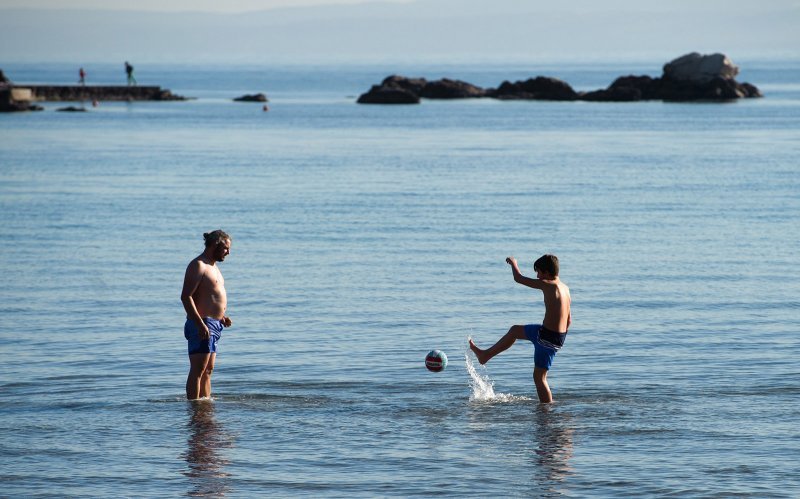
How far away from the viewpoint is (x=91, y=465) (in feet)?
37.3

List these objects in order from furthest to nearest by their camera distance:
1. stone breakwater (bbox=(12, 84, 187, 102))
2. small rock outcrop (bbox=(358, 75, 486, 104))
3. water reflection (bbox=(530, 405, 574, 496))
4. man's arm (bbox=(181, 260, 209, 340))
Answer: small rock outcrop (bbox=(358, 75, 486, 104)) < stone breakwater (bbox=(12, 84, 187, 102)) < man's arm (bbox=(181, 260, 209, 340)) < water reflection (bbox=(530, 405, 574, 496))

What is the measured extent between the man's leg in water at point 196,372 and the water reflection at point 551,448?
3.47 metres

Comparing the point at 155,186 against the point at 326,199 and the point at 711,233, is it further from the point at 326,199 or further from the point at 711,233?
the point at 711,233

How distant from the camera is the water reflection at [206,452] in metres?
10.7

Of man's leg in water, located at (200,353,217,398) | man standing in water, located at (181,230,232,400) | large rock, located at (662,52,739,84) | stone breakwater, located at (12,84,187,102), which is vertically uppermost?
large rock, located at (662,52,739,84)

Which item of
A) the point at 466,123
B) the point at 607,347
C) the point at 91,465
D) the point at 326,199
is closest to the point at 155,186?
the point at 326,199

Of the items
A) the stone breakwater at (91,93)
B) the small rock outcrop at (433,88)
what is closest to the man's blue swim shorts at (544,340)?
the stone breakwater at (91,93)

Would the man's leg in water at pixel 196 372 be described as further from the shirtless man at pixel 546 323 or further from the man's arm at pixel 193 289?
the shirtless man at pixel 546 323

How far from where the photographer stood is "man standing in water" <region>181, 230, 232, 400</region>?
12570mm

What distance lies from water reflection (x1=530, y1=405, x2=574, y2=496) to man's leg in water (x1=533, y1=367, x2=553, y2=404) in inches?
3.7

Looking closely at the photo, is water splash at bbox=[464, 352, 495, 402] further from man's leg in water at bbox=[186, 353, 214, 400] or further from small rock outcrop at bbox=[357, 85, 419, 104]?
small rock outcrop at bbox=[357, 85, 419, 104]

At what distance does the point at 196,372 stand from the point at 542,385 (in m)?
3.65

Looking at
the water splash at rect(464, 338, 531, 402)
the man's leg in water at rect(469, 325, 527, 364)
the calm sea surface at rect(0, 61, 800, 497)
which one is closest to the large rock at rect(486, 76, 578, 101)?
the calm sea surface at rect(0, 61, 800, 497)

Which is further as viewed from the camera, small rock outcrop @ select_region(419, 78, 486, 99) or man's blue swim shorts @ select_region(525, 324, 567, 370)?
small rock outcrop @ select_region(419, 78, 486, 99)
